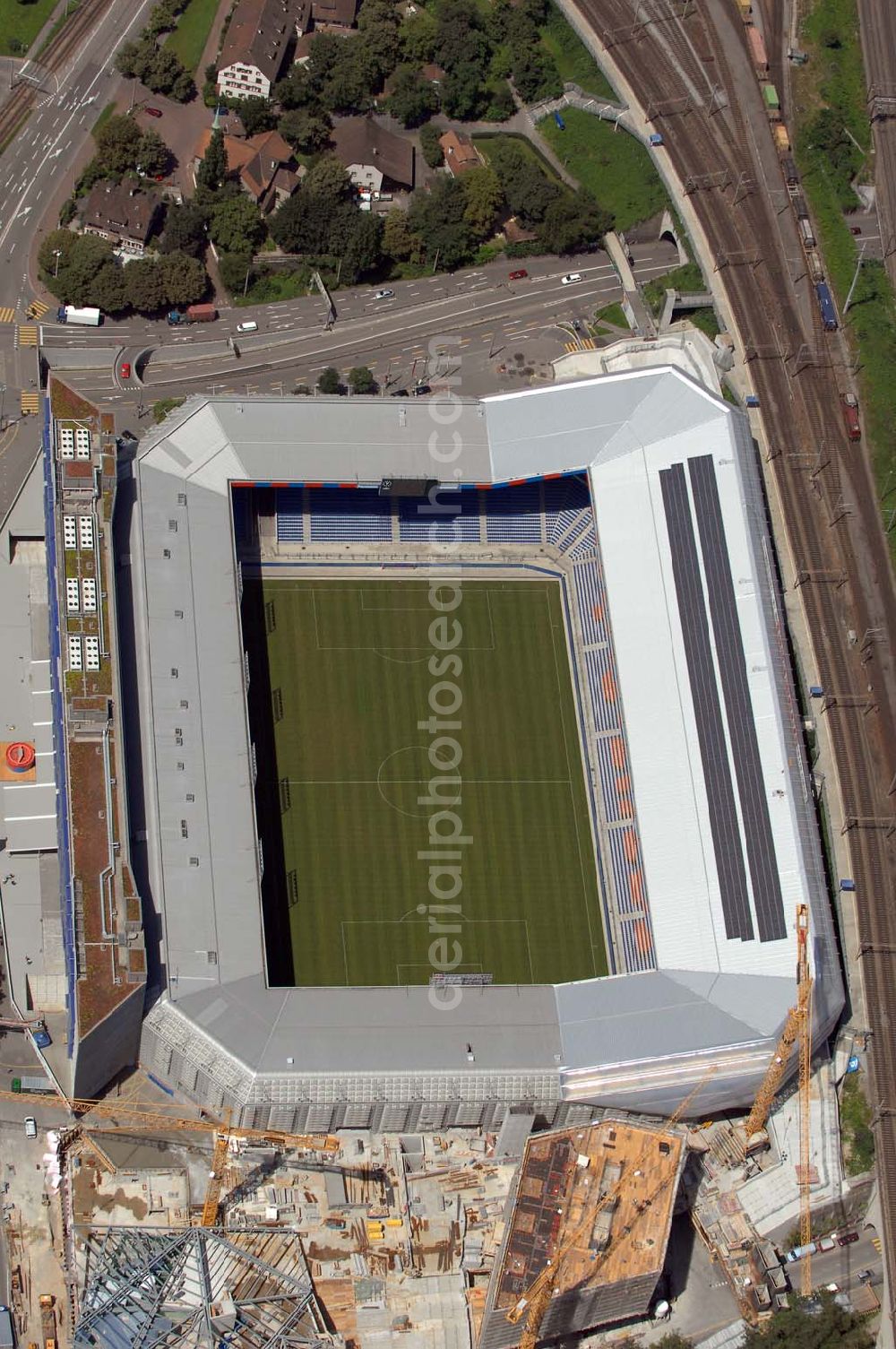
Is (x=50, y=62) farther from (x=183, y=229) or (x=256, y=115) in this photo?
(x=183, y=229)

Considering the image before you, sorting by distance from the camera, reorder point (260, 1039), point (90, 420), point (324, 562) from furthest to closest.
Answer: point (324, 562), point (90, 420), point (260, 1039)

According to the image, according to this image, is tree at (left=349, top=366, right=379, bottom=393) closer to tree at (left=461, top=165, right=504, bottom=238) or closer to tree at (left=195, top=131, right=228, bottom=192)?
tree at (left=461, top=165, right=504, bottom=238)

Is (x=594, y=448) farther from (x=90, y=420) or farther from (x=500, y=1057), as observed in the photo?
(x=500, y=1057)

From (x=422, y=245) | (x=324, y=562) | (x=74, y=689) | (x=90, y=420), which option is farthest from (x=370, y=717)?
(x=422, y=245)

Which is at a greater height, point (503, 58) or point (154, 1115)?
Result: point (503, 58)

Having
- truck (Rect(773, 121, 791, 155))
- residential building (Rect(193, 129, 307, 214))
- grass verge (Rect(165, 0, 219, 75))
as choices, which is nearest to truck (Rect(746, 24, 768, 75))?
truck (Rect(773, 121, 791, 155))

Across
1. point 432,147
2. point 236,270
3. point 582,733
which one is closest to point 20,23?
point 236,270
